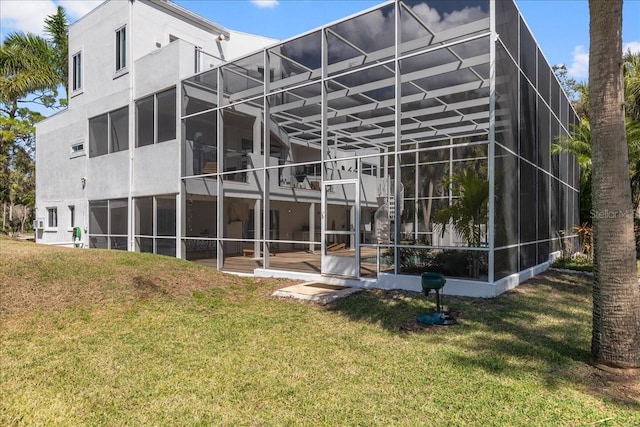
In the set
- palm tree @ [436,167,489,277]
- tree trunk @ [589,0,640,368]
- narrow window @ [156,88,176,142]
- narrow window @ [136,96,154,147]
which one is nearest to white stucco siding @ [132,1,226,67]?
narrow window @ [136,96,154,147]

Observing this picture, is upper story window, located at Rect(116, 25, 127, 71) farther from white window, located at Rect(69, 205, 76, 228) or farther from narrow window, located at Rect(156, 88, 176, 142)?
white window, located at Rect(69, 205, 76, 228)

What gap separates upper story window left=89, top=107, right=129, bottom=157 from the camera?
16.4 meters

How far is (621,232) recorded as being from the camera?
455 centimetres

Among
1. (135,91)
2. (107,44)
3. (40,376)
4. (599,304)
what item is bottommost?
(40,376)

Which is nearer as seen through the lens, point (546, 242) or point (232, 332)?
point (232, 332)

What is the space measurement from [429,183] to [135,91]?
12151mm

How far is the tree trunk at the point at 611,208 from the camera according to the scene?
14.9 ft

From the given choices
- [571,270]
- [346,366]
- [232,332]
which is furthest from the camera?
[571,270]

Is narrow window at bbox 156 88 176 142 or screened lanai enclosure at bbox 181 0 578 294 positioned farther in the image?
narrow window at bbox 156 88 176 142

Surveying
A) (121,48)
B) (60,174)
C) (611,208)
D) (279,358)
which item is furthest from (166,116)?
(611,208)

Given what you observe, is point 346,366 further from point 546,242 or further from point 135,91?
point 135,91

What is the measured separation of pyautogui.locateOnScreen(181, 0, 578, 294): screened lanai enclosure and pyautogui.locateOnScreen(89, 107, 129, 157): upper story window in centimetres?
392

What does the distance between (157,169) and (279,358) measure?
37.9ft

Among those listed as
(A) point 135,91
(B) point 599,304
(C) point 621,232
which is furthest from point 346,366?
(A) point 135,91
